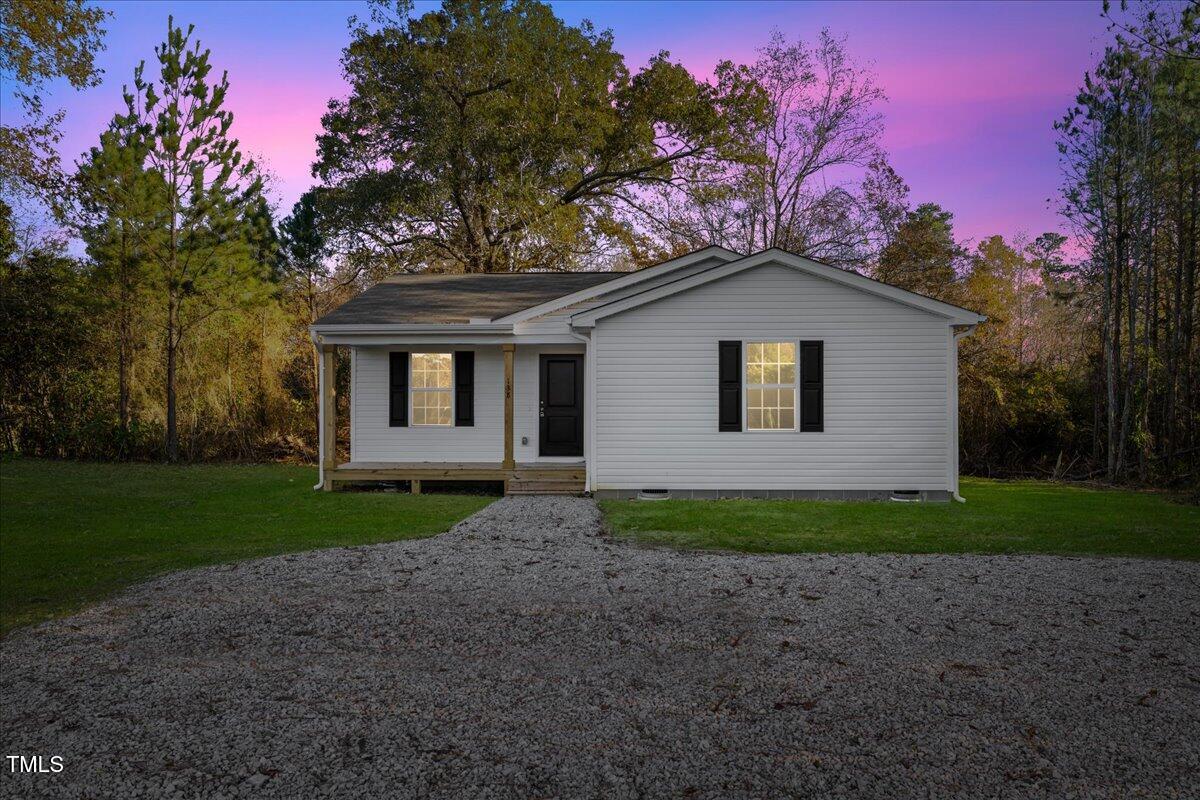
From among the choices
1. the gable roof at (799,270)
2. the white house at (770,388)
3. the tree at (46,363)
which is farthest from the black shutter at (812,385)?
the tree at (46,363)

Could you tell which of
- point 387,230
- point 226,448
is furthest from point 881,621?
point 387,230

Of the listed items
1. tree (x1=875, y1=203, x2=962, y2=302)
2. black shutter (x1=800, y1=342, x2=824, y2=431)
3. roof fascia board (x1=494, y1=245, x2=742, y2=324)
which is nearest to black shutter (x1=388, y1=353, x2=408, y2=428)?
roof fascia board (x1=494, y1=245, x2=742, y2=324)

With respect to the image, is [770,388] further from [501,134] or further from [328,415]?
[501,134]

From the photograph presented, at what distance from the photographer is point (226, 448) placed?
62.5 feet

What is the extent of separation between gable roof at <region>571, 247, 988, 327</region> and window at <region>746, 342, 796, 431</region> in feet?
3.82

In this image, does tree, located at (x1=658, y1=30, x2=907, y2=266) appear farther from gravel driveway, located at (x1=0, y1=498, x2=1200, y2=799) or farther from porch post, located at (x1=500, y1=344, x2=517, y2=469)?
gravel driveway, located at (x1=0, y1=498, x2=1200, y2=799)

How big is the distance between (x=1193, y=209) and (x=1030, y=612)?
13051mm

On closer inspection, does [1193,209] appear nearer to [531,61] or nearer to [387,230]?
[531,61]

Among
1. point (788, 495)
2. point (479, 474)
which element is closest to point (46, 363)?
point (479, 474)

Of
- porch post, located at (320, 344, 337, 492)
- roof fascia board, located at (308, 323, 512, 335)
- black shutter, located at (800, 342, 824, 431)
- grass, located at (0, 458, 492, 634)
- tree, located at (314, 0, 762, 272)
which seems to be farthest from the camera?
tree, located at (314, 0, 762, 272)

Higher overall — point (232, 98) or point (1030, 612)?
point (232, 98)

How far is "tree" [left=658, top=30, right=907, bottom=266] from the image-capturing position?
929 inches

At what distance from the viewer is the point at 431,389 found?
13812mm

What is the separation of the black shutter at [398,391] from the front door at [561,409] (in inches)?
95.7
